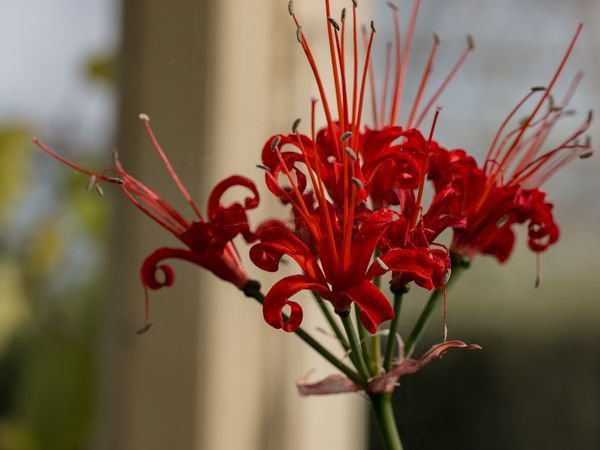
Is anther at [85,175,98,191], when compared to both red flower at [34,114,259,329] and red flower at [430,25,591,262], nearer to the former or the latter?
red flower at [34,114,259,329]

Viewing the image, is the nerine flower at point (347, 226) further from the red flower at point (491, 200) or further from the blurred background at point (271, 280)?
the blurred background at point (271, 280)

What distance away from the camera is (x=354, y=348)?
0.27 meters

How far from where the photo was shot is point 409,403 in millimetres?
414

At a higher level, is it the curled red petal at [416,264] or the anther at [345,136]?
the anther at [345,136]

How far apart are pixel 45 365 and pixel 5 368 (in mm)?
180

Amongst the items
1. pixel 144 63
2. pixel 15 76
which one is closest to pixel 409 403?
pixel 144 63

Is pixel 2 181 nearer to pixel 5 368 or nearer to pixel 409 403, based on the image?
pixel 5 368

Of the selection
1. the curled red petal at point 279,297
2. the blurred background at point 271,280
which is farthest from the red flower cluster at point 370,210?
the blurred background at point 271,280

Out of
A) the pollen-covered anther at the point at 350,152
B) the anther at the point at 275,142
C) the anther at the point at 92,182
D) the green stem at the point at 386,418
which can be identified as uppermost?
the anther at the point at 275,142

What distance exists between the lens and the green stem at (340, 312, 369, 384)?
0.26 metres

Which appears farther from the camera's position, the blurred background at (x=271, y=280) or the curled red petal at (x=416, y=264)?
the blurred background at (x=271, y=280)

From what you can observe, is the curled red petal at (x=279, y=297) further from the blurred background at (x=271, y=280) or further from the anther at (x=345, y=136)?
the blurred background at (x=271, y=280)

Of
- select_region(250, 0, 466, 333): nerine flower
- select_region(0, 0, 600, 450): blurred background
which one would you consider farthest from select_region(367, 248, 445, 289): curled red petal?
select_region(0, 0, 600, 450): blurred background

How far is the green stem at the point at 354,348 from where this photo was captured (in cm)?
26
